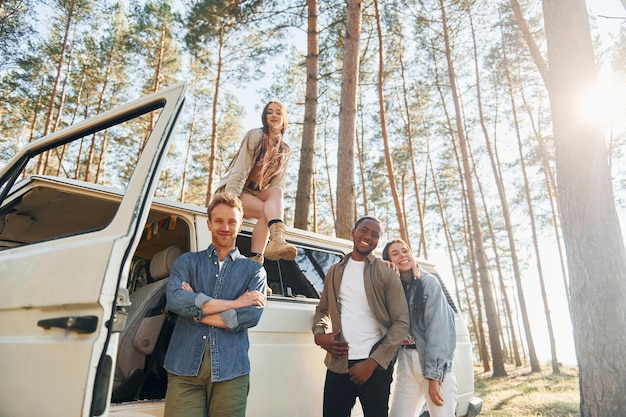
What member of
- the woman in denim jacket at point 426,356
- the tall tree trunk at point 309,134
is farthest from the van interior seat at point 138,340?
the tall tree trunk at point 309,134

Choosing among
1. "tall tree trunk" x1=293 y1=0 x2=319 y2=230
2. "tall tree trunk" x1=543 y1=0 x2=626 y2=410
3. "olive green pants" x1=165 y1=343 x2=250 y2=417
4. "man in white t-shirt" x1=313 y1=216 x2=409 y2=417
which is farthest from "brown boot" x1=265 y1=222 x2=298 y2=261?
"tall tree trunk" x1=293 y1=0 x2=319 y2=230

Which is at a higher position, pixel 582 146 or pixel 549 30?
pixel 549 30

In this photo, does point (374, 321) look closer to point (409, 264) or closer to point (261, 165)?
point (409, 264)

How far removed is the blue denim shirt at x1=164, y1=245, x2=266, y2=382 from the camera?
2.23 m

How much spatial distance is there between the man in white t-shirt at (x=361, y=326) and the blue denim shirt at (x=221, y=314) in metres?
0.98

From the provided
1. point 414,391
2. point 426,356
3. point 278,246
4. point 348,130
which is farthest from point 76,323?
point 348,130

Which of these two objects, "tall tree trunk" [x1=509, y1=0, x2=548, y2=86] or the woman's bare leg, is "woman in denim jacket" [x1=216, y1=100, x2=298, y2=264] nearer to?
the woman's bare leg

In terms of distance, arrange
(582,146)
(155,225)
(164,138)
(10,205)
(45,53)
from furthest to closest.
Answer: (45,53) → (582,146) → (155,225) → (10,205) → (164,138)

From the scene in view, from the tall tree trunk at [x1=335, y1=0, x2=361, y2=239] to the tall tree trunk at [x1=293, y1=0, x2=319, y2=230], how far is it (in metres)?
0.65

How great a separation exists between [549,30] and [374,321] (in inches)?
Answer: 134

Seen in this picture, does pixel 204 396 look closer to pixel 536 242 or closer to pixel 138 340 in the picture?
pixel 138 340

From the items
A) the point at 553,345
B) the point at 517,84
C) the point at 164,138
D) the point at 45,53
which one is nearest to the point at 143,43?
the point at 45,53

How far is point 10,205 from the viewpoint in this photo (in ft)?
9.41

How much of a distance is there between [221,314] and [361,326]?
51.9 inches
